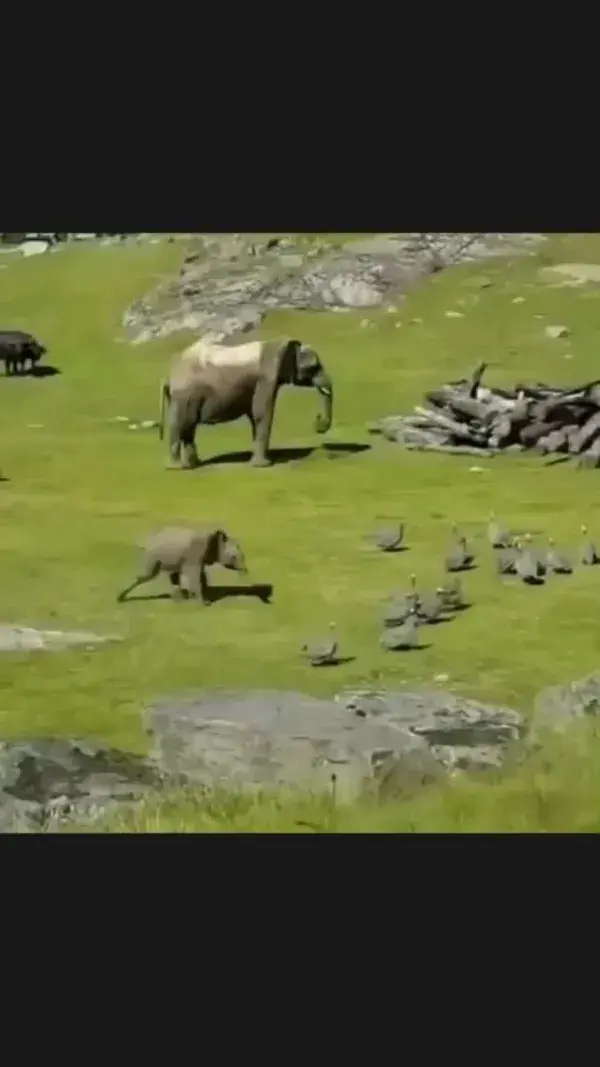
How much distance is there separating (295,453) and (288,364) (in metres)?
0.21

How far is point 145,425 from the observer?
3.26 m

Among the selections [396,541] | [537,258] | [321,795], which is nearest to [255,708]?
[321,795]

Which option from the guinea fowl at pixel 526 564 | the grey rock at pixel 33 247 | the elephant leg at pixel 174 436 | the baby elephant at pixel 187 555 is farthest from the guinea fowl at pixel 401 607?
the grey rock at pixel 33 247

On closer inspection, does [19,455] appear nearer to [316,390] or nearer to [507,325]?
[316,390]

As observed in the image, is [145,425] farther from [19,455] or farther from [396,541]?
[396,541]

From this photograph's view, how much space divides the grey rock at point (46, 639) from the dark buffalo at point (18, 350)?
0.62 metres

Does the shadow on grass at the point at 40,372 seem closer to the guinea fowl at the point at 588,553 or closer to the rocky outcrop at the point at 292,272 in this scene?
the rocky outcrop at the point at 292,272

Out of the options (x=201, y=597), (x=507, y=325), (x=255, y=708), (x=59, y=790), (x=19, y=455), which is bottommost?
(x=59, y=790)

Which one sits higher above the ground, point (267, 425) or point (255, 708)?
point (267, 425)

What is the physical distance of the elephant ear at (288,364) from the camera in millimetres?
3254

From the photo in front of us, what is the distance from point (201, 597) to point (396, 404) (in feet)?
2.18

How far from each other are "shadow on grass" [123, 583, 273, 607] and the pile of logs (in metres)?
0.47

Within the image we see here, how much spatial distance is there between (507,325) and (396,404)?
12.8 inches

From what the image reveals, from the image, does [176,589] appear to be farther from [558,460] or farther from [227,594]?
[558,460]
